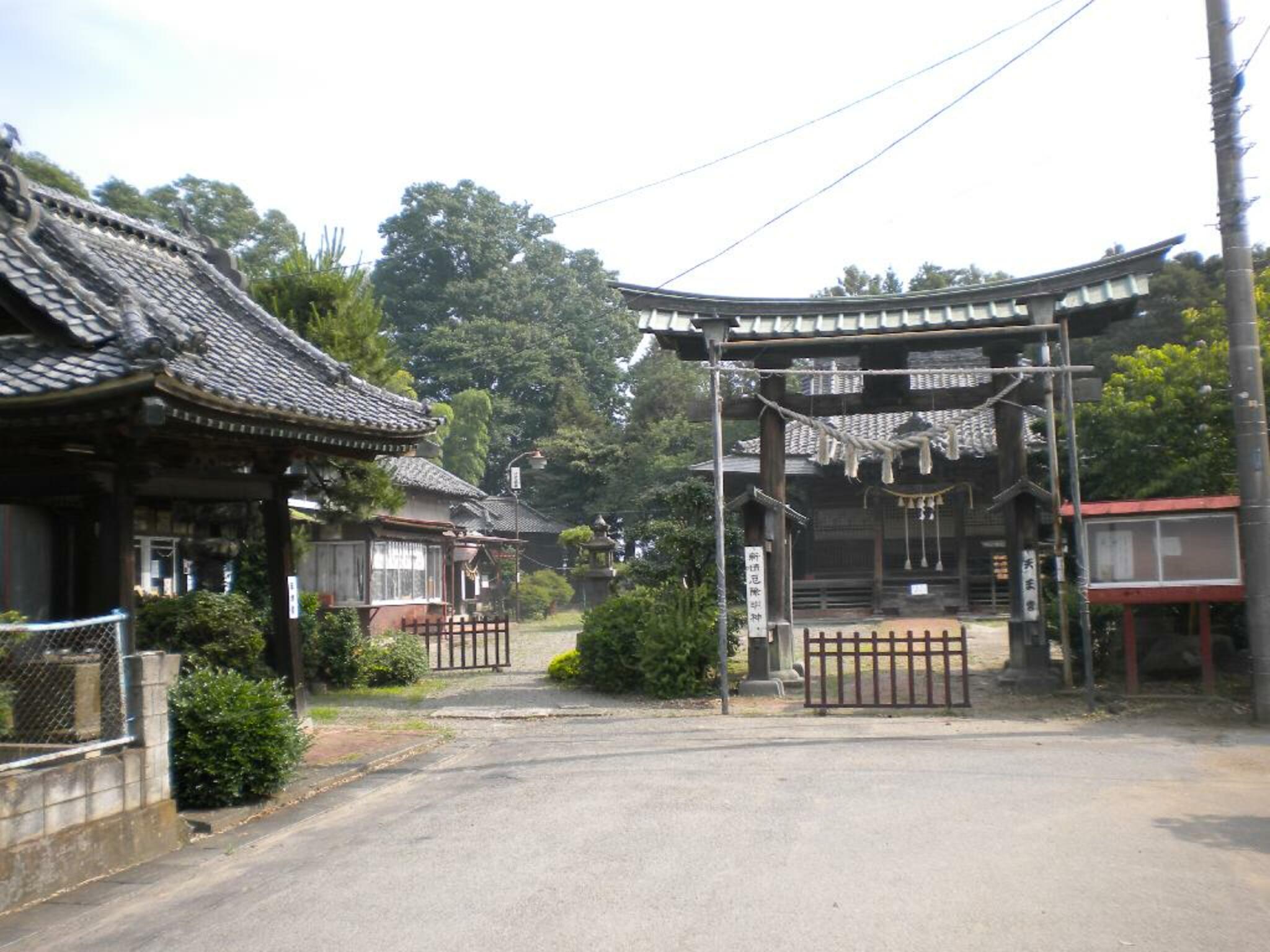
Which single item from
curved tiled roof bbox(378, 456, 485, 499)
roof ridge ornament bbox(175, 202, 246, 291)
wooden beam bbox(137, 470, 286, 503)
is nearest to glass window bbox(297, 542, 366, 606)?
curved tiled roof bbox(378, 456, 485, 499)

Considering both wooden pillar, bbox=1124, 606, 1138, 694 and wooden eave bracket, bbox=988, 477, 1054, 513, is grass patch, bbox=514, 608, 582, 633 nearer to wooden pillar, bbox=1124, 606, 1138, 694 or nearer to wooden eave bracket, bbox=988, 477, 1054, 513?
wooden eave bracket, bbox=988, 477, 1054, 513

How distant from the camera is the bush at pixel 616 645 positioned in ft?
55.3

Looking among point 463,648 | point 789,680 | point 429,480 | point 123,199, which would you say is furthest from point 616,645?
point 123,199

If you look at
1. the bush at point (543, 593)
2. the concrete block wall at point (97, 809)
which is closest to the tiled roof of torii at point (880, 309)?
the concrete block wall at point (97, 809)

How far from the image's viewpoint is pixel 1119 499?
58.3 feet

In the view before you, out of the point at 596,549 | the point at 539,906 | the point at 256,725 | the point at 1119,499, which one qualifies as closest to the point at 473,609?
the point at 596,549

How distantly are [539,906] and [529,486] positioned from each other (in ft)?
152

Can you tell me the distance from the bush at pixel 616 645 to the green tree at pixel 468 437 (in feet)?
105

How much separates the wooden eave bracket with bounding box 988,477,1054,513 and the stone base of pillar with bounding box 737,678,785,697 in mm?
3996

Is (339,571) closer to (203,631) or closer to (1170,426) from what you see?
(203,631)

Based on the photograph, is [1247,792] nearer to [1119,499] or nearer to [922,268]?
[1119,499]

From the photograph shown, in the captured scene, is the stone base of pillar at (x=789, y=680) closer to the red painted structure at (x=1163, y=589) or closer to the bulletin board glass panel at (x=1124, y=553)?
the red painted structure at (x=1163, y=589)

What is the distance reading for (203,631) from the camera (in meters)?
12.9

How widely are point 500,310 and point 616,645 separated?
44.9 metres
